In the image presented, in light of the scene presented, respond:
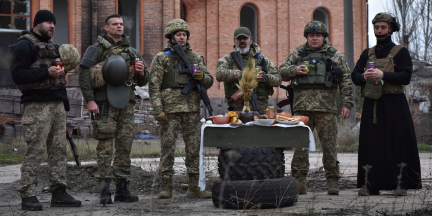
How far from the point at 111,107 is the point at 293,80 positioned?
259cm

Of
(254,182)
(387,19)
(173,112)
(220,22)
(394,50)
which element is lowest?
(254,182)

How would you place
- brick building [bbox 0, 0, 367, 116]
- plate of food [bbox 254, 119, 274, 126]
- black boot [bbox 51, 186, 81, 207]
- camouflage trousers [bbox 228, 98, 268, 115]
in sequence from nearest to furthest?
plate of food [bbox 254, 119, 274, 126], black boot [bbox 51, 186, 81, 207], camouflage trousers [bbox 228, 98, 268, 115], brick building [bbox 0, 0, 367, 116]

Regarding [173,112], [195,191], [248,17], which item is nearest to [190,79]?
[173,112]

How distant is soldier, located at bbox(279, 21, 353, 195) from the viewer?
8570 millimetres

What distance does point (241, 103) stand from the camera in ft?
28.9

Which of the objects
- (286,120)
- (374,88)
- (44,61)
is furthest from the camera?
(374,88)

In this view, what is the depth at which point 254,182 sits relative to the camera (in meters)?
6.88

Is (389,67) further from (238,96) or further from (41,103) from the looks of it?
(41,103)

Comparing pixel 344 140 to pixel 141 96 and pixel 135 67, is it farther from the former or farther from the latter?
pixel 135 67

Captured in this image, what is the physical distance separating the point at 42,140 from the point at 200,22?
2417cm

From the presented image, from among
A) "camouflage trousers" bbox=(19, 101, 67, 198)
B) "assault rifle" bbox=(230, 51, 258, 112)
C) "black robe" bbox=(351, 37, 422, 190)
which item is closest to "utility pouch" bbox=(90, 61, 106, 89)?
"camouflage trousers" bbox=(19, 101, 67, 198)

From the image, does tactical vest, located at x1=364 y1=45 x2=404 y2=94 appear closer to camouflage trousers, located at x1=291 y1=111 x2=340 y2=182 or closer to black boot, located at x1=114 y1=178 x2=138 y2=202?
camouflage trousers, located at x1=291 y1=111 x2=340 y2=182

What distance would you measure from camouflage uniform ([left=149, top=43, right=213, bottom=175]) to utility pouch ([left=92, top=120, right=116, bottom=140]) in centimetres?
73

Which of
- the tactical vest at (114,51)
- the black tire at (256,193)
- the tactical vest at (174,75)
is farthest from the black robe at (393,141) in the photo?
the tactical vest at (114,51)
